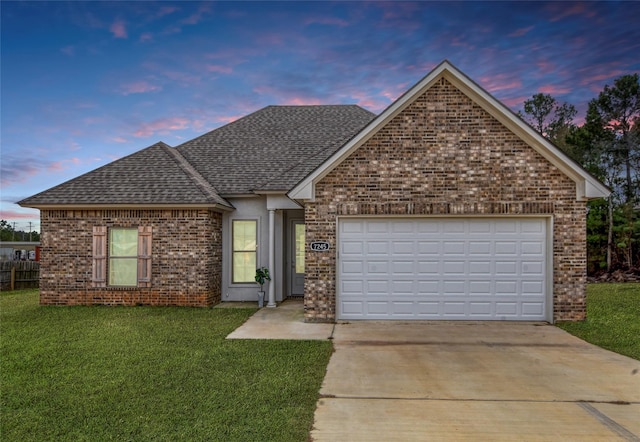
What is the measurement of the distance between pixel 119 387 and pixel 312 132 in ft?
37.2

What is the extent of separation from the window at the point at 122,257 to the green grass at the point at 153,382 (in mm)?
2356

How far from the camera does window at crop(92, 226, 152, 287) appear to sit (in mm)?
11258

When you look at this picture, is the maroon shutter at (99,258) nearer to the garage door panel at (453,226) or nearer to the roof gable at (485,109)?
the roof gable at (485,109)

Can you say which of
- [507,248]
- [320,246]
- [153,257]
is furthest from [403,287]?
[153,257]

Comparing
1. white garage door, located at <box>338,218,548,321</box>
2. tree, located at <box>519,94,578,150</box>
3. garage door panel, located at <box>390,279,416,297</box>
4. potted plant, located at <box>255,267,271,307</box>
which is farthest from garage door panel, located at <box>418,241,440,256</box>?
tree, located at <box>519,94,578,150</box>

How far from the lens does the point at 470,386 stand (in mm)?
5258

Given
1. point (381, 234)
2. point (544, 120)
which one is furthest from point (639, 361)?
point (544, 120)

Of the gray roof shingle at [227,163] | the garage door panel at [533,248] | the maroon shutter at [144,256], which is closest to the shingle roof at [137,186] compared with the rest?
the gray roof shingle at [227,163]

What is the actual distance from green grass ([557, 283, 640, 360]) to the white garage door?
98cm

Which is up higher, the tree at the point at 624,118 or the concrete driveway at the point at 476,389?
the tree at the point at 624,118

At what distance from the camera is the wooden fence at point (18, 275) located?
15.7 m

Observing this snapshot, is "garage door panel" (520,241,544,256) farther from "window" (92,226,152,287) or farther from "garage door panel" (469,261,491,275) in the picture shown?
"window" (92,226,152,287)

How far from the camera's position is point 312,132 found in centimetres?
1475

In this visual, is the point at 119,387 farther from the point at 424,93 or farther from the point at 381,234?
the point at 424,93
